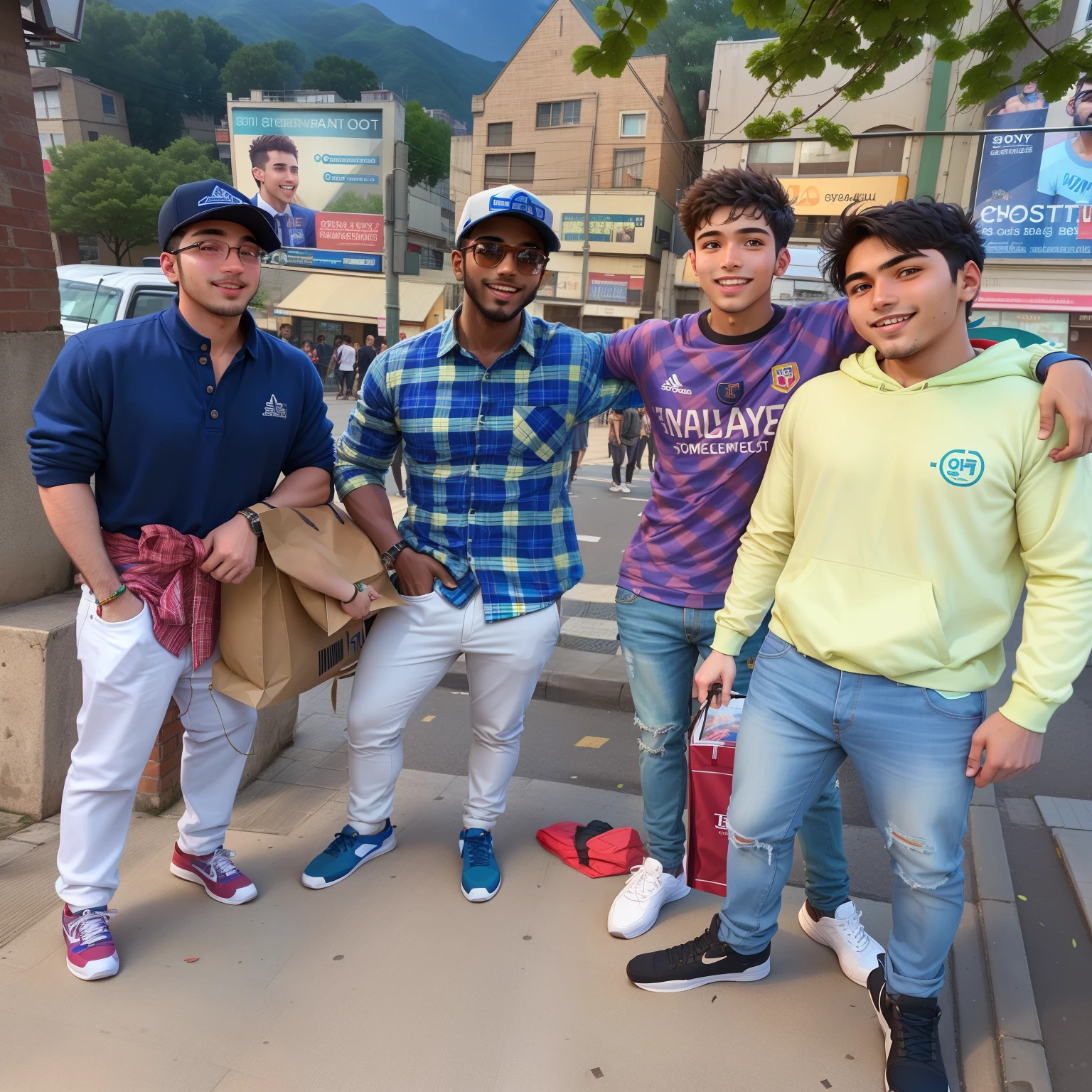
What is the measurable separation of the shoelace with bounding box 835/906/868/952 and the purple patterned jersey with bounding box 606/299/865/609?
107cm

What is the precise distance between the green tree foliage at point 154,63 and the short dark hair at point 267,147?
24.5m

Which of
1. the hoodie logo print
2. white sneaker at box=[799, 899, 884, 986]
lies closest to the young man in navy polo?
→ the hoodie logo print

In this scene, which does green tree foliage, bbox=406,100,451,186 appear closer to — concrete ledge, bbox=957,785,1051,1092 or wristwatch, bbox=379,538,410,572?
wristwatch, bbox=379,538,410,572

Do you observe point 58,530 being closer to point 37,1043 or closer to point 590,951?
point 37,1043

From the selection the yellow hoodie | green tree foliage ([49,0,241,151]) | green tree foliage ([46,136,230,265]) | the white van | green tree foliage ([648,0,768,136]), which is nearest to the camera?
the yellow hoodie

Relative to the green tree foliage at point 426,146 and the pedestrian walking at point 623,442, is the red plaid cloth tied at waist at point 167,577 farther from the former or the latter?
the green tree foliage at point 426,146

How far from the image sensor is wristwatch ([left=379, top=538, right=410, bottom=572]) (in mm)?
2666

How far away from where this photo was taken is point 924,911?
1.92 metres

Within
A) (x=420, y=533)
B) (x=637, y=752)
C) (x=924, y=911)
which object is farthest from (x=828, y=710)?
(x=637, y=752)

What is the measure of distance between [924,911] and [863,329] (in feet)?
4.53

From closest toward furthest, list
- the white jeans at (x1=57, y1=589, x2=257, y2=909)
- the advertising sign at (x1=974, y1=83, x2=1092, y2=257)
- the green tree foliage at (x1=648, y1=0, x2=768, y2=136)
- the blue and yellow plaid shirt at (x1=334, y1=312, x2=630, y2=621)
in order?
the white jeans at (x1=57, y1=589, x2=257, y2=909), the blue and yellow plaid shirt at (x1=334, y1=312, x2=630, y2=621), the advertising sign at (x1=974, y1=83, x2=1092, y2=257), the green tree foliage at (x1=648, y1=0, x2=768, y2=136)

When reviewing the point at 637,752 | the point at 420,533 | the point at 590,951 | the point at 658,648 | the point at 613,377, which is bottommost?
the point at 637,752

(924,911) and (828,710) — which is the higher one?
(828,710)

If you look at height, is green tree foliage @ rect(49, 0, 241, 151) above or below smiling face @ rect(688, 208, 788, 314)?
above
